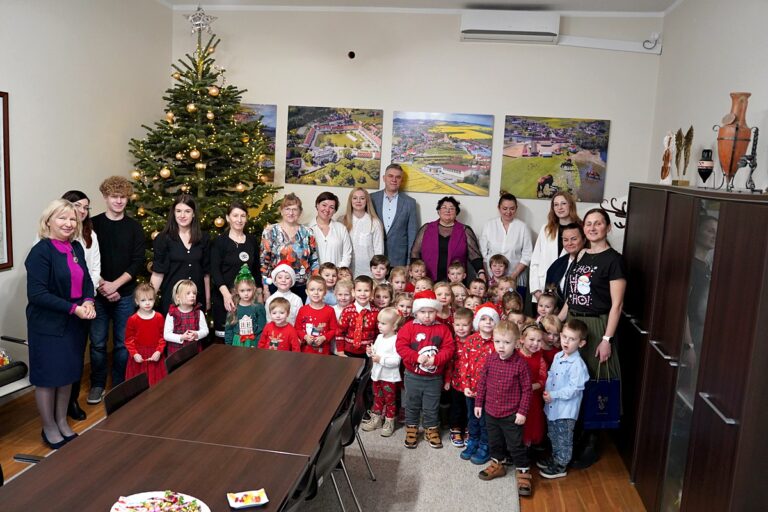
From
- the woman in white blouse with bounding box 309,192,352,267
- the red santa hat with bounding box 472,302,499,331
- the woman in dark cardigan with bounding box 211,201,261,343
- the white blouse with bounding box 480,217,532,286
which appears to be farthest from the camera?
the white blouse with bounding box 480,217,532,286

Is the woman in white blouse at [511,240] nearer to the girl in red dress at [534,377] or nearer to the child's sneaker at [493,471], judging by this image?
the girl in red dress at [534,377]

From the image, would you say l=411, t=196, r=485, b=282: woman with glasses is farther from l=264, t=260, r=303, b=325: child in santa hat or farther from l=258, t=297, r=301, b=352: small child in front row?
l=258, t=297, r=301, b=352: small child in front row

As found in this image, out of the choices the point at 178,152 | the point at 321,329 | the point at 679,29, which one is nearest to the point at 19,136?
the point at 178,152

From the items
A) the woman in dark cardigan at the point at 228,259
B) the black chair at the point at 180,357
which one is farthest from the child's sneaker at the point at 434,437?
the woman in dark cardigan at the point at 228,259

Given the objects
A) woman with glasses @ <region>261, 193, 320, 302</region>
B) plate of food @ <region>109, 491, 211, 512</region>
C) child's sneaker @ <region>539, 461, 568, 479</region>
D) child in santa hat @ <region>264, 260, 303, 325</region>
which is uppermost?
woman with glasses @ <region>261, 193, 320, 302</region>

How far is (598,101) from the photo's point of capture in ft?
21.0

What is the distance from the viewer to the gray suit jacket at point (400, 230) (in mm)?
6355

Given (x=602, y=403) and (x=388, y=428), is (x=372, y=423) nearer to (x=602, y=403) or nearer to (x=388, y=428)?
(x=388, y=428)

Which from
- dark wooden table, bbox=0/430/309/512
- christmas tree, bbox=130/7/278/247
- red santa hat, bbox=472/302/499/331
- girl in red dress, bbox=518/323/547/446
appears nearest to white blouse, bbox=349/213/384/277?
christmas tree, bbox=130/7/278/247

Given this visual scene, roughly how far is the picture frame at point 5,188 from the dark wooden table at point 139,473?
2855 millimetres

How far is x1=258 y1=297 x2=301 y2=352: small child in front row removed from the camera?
4410mm

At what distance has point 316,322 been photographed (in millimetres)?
4609

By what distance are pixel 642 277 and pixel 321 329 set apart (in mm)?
2320

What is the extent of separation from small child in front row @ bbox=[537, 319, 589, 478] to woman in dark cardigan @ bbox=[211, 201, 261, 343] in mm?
2650
